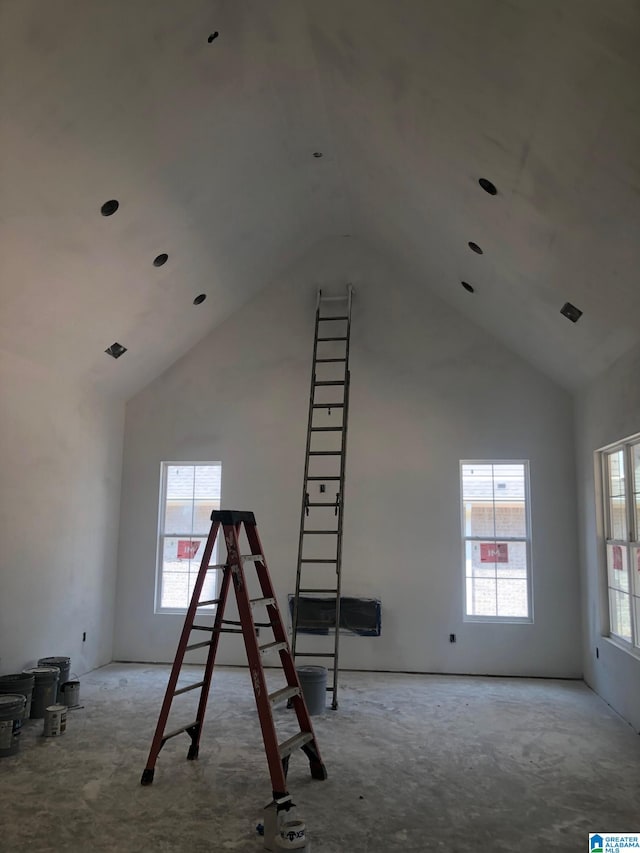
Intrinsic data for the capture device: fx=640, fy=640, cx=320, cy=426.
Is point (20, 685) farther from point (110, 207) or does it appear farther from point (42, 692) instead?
point (110, 207)

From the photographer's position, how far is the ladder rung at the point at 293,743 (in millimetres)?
3312

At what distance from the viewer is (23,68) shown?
3.11 m

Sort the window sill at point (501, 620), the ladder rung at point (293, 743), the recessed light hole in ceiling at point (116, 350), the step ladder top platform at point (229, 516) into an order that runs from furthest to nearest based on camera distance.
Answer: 1. the window sill at point (501, 620)
2. the recessed light hole in ceiling at point (116, 350)
3. the step ladder top platform at point (229, 516)
4. the ladder rung at point (293, 743)

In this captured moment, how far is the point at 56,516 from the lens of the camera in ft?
18.9

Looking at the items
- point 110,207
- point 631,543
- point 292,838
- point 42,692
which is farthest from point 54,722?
point 631,543

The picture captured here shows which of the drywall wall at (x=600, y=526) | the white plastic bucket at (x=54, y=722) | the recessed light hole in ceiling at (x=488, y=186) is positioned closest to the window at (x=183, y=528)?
the white plastic bucket at (x=54, y=722)

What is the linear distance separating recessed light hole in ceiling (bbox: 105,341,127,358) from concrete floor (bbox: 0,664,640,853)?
120 inches

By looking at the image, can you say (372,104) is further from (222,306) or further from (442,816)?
(442,816)

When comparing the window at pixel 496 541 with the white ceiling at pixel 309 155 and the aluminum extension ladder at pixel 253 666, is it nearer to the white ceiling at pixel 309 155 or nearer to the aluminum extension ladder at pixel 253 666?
the white ceiling at pixel 309 155

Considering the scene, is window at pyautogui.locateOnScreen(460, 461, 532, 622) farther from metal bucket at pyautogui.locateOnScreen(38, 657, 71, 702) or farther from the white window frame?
metal bucket at pyautogui.locateOnScreen(38, 657, 71, 702)

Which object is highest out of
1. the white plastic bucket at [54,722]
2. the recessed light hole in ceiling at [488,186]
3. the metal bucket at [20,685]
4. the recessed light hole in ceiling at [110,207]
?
the recessed light hole in ceiling at [488,186]

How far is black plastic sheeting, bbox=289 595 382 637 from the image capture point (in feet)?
20.8

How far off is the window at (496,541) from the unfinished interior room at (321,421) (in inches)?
1.0

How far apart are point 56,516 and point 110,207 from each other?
112 inches
